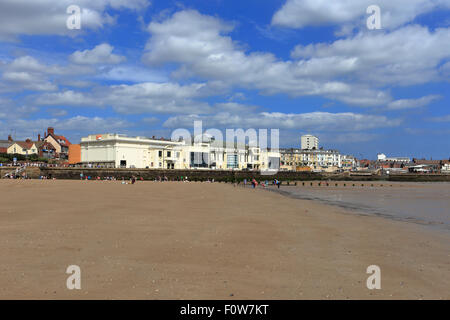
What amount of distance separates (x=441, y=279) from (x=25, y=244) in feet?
32.3

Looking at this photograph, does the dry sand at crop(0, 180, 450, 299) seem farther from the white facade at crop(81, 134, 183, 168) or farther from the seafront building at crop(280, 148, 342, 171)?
the seafront building at crop(280, 148, 342, 171)

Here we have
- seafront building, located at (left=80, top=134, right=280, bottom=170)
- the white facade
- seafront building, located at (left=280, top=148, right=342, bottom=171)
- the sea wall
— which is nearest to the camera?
the sea wall

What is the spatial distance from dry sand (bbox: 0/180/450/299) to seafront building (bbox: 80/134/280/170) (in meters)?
68.2

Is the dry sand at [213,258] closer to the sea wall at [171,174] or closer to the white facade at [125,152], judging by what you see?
the sea wall at [171,174]

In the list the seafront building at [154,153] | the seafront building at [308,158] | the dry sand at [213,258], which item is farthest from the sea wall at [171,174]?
the dry sand at [213,258]

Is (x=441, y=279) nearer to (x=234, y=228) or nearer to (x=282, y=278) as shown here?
(x=282, y=278)

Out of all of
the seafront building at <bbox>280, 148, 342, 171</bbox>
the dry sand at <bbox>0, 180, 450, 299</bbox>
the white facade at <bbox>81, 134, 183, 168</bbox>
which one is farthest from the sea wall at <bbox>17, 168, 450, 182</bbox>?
the dry sand at <bbox>0, 180, 450, 299</bbox>

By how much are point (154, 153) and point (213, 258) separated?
78.3m

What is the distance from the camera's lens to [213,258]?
833cm

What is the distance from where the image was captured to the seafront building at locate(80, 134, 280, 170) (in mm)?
80438
